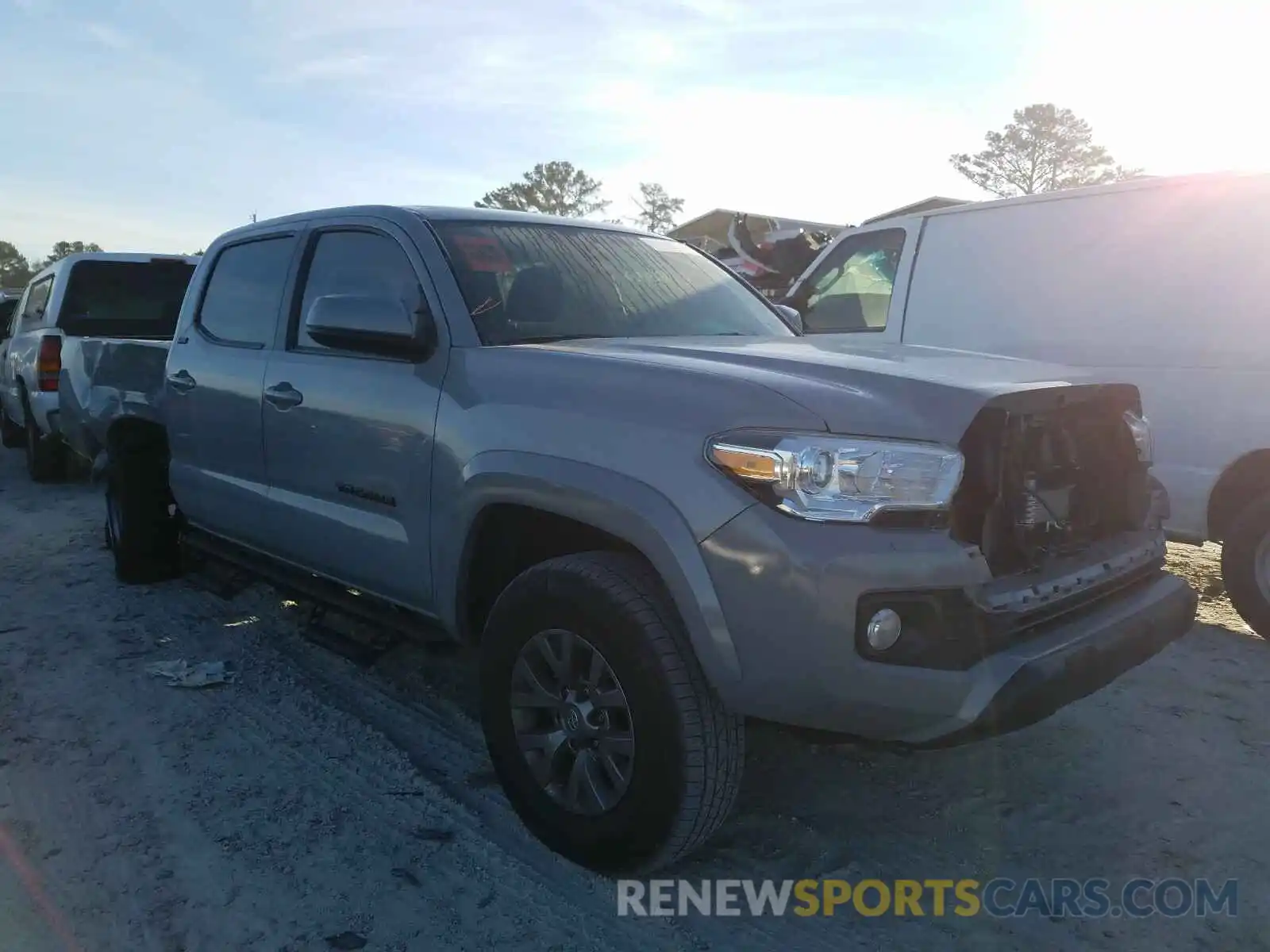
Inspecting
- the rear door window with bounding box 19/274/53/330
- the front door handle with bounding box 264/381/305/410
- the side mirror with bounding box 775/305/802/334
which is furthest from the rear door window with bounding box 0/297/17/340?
the side mirror with bounding box 775/305/802/334

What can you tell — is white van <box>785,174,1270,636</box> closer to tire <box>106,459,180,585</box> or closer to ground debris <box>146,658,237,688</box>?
ground debris <box>146,658,237,688</box>

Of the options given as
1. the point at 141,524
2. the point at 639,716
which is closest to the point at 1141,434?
the point at 639,716

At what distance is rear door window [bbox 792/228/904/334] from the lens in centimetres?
636

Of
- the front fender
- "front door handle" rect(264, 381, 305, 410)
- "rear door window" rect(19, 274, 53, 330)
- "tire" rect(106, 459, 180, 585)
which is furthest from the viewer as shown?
"rear door window" rect(19, 274, 53, 330)

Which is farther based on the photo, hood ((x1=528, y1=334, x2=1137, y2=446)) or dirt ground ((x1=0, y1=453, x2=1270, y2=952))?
dirt ground ((x1=0, y1=453, x2=1270, y2=952))

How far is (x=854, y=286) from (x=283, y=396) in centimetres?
400

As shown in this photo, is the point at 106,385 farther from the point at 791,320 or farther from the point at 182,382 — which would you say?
the point at 791,320

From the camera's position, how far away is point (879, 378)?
2.61 meters

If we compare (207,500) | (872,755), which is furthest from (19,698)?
(872,755)

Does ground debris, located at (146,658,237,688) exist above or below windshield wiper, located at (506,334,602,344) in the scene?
below

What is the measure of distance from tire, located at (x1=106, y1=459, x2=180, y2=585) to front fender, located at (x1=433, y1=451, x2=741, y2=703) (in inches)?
120

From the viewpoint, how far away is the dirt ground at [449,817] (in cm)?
259

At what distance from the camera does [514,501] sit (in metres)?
2.84

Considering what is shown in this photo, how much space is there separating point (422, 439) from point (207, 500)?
1.95 meters
